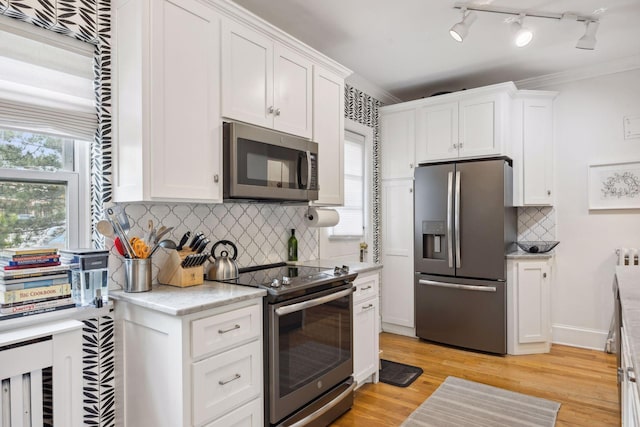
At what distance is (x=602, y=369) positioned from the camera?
3.16 metres

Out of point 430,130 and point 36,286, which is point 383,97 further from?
point 36,286

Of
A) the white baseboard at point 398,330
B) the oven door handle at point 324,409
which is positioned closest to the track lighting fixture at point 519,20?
the oven door handle at point 324,409

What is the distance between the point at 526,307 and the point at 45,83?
3.86 metres

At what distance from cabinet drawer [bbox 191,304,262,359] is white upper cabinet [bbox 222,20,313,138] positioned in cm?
104

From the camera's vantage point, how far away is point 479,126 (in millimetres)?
3639

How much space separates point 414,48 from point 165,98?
2173 mm

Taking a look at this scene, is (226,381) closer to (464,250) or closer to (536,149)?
(464,250)

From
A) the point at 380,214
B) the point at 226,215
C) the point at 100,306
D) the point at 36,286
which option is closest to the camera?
the point at 36,286

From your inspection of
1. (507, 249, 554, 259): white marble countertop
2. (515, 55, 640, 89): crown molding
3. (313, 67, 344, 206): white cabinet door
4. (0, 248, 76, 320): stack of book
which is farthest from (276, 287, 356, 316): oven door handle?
(515, 55, 640, 89): crown molding

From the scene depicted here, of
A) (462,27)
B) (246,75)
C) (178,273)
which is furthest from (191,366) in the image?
(462,27)

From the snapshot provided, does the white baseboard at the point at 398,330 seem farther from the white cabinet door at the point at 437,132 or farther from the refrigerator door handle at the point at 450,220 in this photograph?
the white cabinet door at the point at 437,132

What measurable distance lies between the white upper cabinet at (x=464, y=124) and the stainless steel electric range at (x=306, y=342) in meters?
1.96

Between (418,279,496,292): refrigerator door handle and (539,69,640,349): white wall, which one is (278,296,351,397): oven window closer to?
(418,279,496,292): refrigerator door handle

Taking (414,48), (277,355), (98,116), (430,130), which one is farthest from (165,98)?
(430,130)
